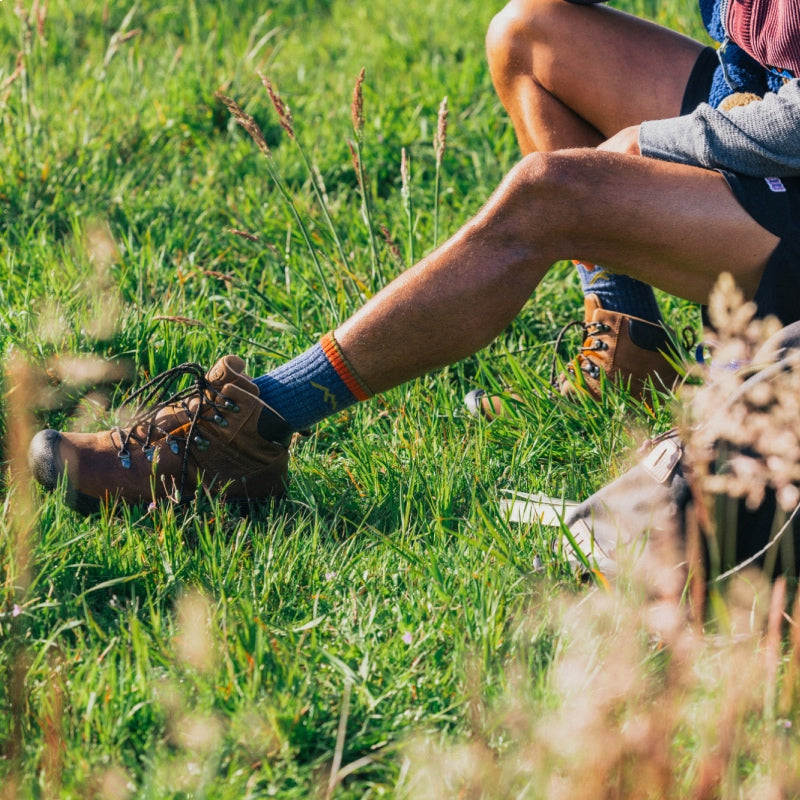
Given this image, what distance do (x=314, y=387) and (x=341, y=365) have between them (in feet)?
0.25

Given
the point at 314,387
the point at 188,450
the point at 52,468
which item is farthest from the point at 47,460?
the point at 314,387

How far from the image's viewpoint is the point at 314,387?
89.6 inches

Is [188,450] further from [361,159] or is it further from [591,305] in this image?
[591,305]

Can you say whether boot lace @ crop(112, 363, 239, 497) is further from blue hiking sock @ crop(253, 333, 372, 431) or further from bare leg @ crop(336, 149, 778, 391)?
bare leg @ crop(336, 149, 778, 391)

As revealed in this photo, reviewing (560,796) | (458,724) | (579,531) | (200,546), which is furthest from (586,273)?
(560,796)

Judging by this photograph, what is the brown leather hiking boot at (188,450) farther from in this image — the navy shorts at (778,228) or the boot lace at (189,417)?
the navy shorts at (778,228)

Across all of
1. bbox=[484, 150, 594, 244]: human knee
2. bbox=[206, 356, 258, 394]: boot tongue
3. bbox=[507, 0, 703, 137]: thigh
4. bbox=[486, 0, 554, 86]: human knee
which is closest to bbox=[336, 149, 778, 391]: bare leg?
bbox=[484, 150, 594, 244]: human knee

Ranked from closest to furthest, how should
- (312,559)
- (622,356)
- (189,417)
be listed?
(312,559) < (189,417) < (622,356)

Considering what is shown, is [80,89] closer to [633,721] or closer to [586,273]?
[586,273]

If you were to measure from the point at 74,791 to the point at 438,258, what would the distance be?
119 centimetres

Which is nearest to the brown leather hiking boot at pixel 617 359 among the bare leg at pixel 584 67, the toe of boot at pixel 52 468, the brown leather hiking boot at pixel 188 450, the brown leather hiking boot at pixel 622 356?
the brown leather hiking boot at pixel 622 356

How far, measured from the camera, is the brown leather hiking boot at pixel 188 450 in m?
2.26

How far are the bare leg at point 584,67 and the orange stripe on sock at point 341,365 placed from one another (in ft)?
3.19

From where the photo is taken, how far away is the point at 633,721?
5.25 feet
